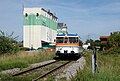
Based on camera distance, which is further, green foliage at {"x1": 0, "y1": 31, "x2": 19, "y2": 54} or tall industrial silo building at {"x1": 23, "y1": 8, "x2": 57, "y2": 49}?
tall industrial silo building at {"x1": 23, "y1": 8, "x2": 57, "y2": 49}

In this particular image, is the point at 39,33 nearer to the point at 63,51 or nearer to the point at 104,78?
the point at 63,51

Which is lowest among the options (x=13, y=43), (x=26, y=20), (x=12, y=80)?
(x=12, y=80)

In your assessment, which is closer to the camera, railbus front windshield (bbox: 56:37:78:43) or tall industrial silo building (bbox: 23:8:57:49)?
railbus front windshield (bbox: 56:37:78:43)

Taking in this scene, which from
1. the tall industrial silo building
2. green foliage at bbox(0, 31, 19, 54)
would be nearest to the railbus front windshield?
green foliage at bbox(0, 31, 19, 54)

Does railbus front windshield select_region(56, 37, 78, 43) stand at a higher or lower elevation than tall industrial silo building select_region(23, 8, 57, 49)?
lower

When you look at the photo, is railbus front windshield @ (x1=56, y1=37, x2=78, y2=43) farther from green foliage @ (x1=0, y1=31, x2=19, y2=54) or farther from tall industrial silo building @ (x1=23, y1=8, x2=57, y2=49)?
tall industrial silo building @ (x1=23, y1=8, x2=57, y2=49)

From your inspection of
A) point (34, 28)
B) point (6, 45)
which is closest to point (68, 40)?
point (6, 45)

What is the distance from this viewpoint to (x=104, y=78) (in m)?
10.6

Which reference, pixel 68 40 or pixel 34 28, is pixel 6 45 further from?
pixel 34 28

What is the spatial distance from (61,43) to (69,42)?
0.97m

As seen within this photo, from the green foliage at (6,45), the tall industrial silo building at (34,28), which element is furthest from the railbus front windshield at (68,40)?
the tall industrial silo building at (34,28)

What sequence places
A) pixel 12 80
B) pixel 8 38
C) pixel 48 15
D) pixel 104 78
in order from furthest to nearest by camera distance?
pixel 48 15
pixel 8 38
pixel 12 80
pixel 104 78

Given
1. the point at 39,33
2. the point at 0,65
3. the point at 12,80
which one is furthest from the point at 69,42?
the point at 39,33

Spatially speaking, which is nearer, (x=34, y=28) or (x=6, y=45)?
(x=6, y=45)
